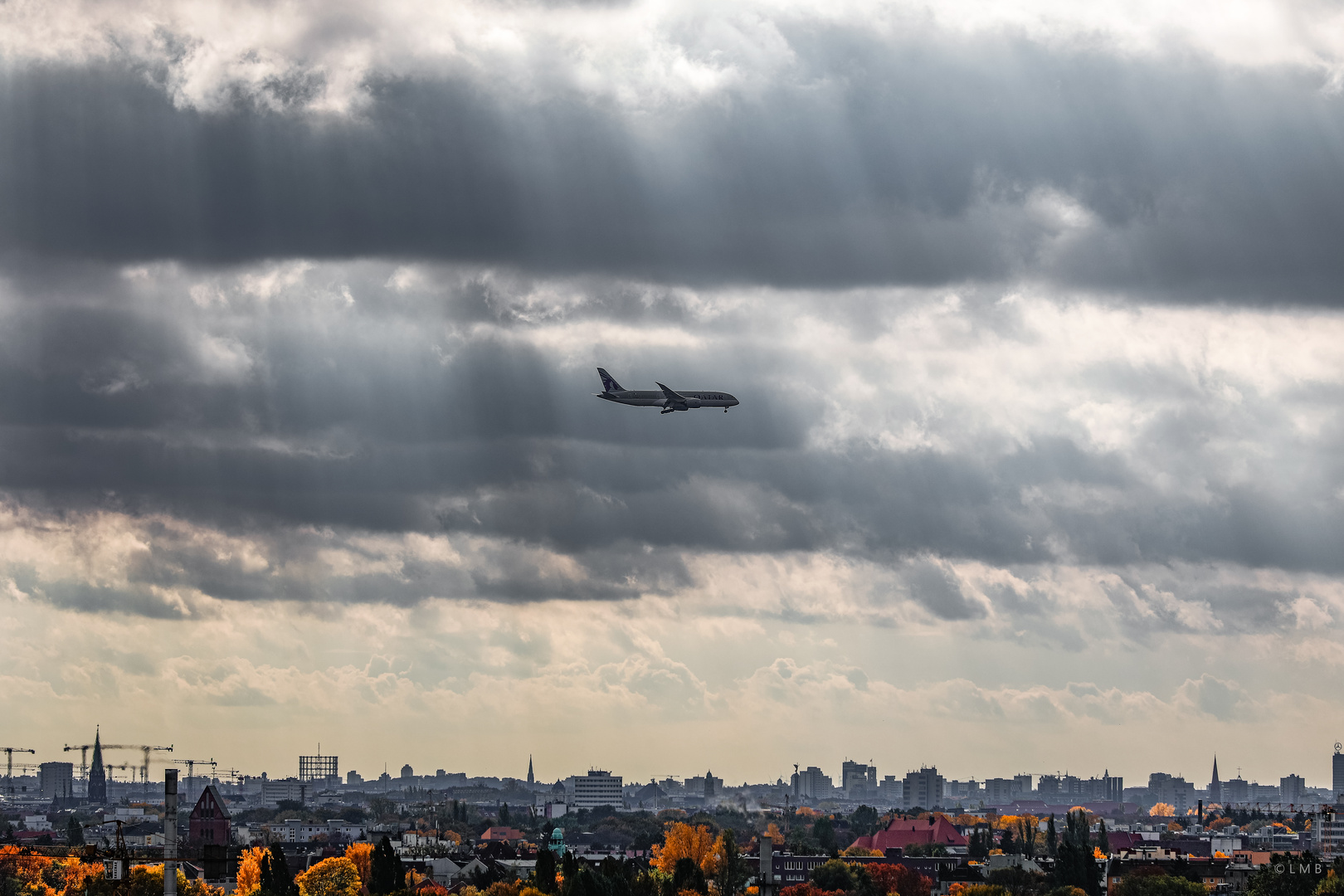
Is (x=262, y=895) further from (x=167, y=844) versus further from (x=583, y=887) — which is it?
(x=167, y=844)

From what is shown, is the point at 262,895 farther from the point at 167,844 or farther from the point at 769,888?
the point at 769,888

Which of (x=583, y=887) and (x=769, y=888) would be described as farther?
(x=583, y=887)

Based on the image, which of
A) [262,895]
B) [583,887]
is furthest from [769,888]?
[262,895]

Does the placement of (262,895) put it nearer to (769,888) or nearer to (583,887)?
(583,887)

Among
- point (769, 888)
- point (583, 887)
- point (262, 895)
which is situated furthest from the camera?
point (262, 895)

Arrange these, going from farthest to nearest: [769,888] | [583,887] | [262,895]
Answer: [262,895]
[583,887]
[769,888]

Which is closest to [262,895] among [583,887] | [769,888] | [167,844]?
[583,887]
